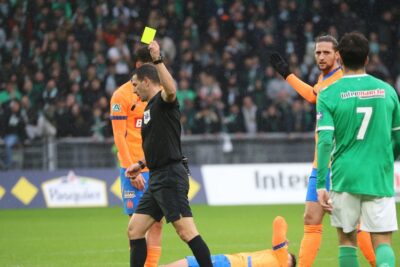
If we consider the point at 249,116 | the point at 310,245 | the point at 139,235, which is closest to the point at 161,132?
the point at 139,235

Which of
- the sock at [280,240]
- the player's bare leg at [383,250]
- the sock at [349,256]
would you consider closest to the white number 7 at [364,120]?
the player's bare leg at [383,250]

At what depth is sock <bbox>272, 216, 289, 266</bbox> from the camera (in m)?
8.65

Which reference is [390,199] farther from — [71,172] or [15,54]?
[15,54]

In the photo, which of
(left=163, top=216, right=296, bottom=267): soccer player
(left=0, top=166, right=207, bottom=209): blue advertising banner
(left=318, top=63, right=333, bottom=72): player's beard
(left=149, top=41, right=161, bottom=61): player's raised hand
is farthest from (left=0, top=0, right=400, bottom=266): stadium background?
(left=149, top=41, right=161, bottom=61): player's raised hand

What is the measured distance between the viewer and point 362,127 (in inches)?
258

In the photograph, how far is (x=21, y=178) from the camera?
759 inches

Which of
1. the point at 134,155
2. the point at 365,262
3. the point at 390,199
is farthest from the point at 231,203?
the point at 390,199

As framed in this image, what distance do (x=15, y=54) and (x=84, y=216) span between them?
737cm

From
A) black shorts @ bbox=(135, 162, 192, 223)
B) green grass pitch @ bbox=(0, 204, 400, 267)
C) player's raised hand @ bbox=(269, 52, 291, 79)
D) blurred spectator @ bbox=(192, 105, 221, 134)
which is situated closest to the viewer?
black shorts @ bbox=(135, 162, 192, 223)

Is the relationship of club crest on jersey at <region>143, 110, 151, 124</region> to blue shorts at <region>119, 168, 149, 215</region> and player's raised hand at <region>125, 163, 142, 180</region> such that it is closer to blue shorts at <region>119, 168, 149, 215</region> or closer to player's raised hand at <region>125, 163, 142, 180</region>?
player's raised hand at <region>125, 163, 142, 180</region>

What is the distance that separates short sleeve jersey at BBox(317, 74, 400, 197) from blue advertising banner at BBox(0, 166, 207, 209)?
12887 mm

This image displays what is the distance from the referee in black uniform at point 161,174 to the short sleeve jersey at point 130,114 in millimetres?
877

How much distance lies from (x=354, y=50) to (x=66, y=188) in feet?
44.9

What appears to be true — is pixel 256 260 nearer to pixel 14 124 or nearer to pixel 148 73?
pixel 148 73
